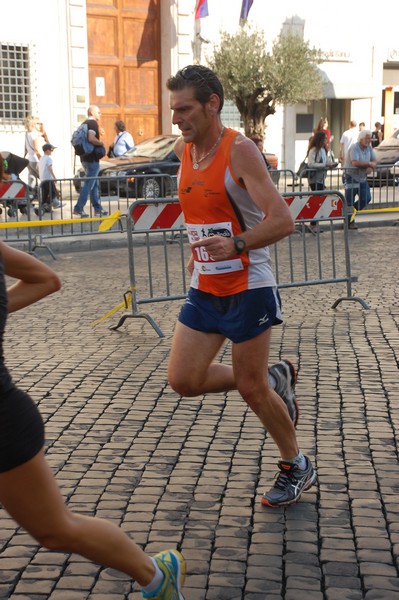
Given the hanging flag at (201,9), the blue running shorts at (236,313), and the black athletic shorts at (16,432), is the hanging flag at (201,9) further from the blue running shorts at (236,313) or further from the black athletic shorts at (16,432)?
the black athletic shorts at (16,432)

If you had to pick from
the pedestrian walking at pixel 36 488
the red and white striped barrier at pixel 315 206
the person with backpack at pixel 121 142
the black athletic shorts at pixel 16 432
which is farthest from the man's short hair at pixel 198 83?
the person with backpack at pixel 121 142

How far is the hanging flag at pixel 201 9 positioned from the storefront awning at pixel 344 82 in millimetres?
6452

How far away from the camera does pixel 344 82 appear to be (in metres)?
37.1

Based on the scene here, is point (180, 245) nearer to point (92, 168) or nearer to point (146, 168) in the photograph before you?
point (92, 168)

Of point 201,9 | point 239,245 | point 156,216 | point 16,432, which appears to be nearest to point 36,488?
point 16,432

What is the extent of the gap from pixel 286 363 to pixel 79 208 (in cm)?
1248

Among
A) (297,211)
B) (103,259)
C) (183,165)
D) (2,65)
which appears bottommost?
(103,259)

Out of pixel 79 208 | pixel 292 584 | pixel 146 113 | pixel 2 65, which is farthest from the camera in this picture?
pixel 146 113

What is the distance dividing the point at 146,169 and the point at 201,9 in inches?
460

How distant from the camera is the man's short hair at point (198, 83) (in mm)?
4328

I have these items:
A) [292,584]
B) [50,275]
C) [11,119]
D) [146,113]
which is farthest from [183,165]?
[146,113]

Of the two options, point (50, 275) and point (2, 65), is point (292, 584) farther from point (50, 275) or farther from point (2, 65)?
point (2, 65)

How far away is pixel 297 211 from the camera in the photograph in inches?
384

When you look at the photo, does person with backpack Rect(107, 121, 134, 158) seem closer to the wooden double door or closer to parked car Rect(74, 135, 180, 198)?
parked car Rect(74, 135, 180, 198)
